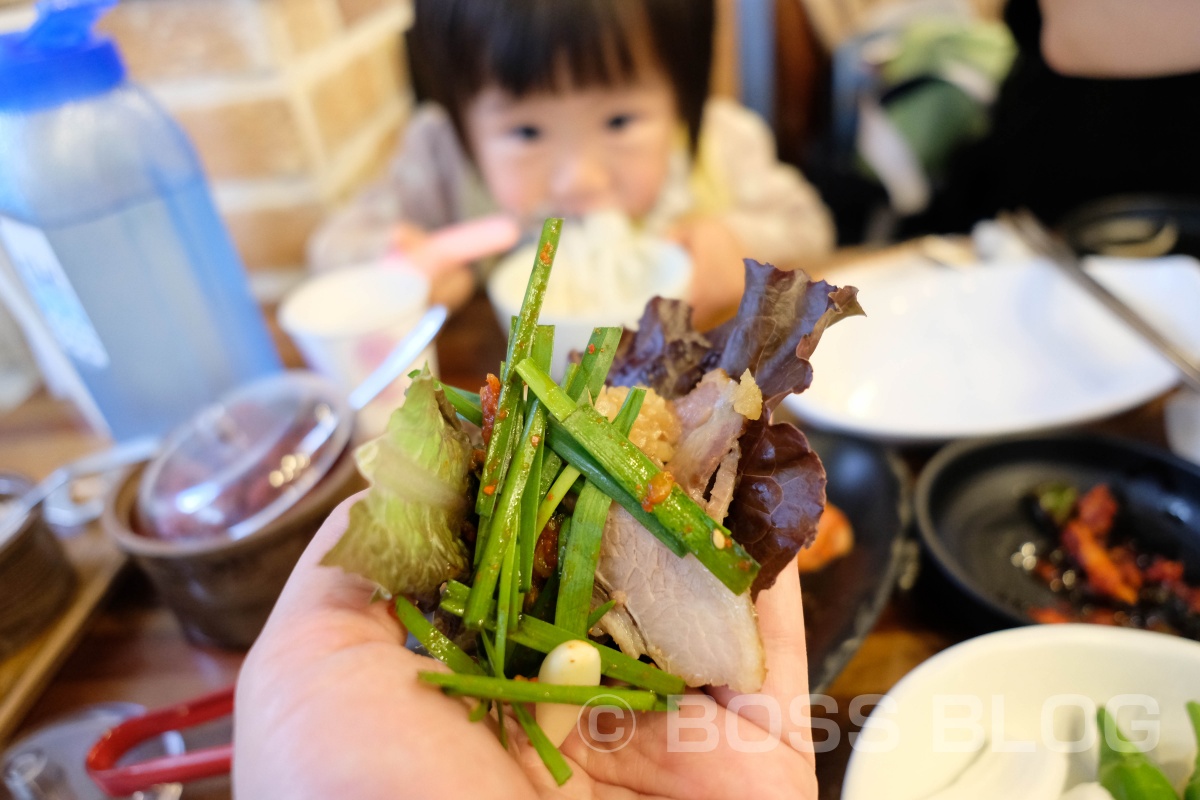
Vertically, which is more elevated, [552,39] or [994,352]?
[552,39]

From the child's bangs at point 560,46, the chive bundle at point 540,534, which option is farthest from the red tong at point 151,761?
the child's bangs at point 560,46

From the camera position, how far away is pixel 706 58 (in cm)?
148

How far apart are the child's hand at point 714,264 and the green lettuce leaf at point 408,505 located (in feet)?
2.13

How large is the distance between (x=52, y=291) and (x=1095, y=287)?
1.63m

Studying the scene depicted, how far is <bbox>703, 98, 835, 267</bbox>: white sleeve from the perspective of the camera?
5.41ft

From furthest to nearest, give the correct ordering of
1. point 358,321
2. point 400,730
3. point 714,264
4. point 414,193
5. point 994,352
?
point 414,193 < point 714,264 < point 994,352 < point 358,321 < point 400,730

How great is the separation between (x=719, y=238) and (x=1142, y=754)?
1076 mm

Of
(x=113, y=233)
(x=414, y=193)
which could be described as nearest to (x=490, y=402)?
(x=113, y=233)

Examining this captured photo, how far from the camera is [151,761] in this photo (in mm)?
657

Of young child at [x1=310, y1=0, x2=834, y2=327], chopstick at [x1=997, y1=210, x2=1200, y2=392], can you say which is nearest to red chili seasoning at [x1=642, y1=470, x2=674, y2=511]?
young child at [x1=310, y1=0, x2=834, y2=327]

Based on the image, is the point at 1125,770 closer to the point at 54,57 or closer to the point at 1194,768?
the point at 1194,768

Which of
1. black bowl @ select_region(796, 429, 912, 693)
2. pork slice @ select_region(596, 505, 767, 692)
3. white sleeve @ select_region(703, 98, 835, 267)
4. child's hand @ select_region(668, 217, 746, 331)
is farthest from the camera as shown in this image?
white sleeve @ select_region(703, 98, 835, 267)

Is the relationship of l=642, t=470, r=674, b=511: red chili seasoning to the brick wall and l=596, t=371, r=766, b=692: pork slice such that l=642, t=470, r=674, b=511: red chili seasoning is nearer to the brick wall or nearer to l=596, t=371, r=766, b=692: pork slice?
l=596, t=371, r=766, b=692: pork slice
